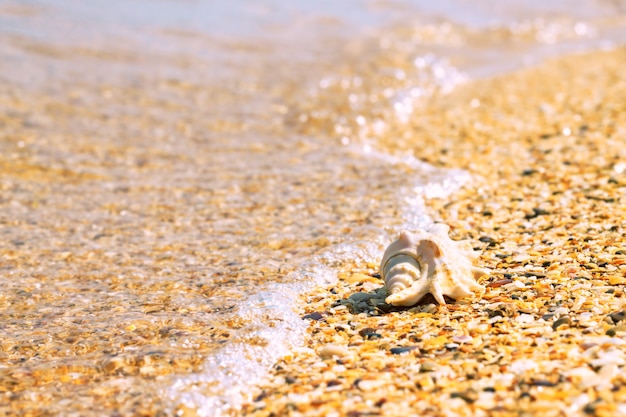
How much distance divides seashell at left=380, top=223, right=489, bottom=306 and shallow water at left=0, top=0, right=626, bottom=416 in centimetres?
51

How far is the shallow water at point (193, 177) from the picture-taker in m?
3.57

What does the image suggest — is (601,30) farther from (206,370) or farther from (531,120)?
(206,370)

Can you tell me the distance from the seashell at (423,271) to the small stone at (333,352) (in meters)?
0.42

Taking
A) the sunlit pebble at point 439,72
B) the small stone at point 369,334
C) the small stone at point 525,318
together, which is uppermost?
the sunlit pebble at point 439,72

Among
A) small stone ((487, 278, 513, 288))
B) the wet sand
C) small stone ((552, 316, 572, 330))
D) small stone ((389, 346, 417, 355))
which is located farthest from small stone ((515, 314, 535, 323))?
small stone ((389, 346, 417, 355))

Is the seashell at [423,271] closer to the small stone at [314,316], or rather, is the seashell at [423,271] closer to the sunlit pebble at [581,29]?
the small stone at [314,316]

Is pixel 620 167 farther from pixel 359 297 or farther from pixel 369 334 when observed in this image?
pixel 369 334

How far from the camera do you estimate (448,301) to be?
3787mm

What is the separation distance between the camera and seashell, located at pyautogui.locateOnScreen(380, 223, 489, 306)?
3.67m

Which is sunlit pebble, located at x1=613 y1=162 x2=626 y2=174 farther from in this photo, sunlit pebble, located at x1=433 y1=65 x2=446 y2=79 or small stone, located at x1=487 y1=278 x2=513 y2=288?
sunlit pebble, located at x1=433 y1=65 x2=446 y2=79

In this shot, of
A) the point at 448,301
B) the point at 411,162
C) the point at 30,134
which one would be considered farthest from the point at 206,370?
the point at 30,134

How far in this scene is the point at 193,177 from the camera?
6457 mm

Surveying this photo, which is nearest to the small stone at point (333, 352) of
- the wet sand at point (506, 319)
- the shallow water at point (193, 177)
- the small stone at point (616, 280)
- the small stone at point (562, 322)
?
the wet sand at point (506, 319)

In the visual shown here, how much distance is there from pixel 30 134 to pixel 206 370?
476 centimetres
